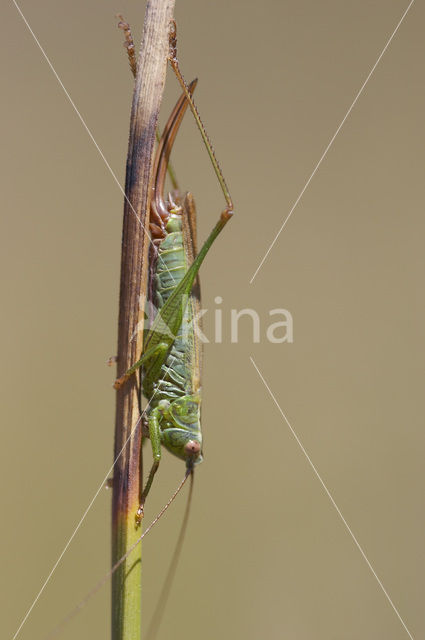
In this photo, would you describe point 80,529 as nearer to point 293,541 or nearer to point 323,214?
point 293,541

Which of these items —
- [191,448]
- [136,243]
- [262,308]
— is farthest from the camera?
[262,308]

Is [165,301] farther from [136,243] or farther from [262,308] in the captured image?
[262,308]

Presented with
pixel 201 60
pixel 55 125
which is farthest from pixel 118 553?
pixel 201 60

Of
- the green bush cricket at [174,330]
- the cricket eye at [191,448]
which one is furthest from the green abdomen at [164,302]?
the cricket eye at [191,448]

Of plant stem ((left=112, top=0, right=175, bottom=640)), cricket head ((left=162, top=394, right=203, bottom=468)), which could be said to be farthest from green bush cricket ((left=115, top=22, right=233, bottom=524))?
plant stem ((left=112, top=0, right=175, bottom=640))

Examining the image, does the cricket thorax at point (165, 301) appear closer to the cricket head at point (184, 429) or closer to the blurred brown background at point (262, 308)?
the cricket head at point (184, 429)

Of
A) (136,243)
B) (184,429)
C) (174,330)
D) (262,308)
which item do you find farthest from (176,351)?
(262,308)
